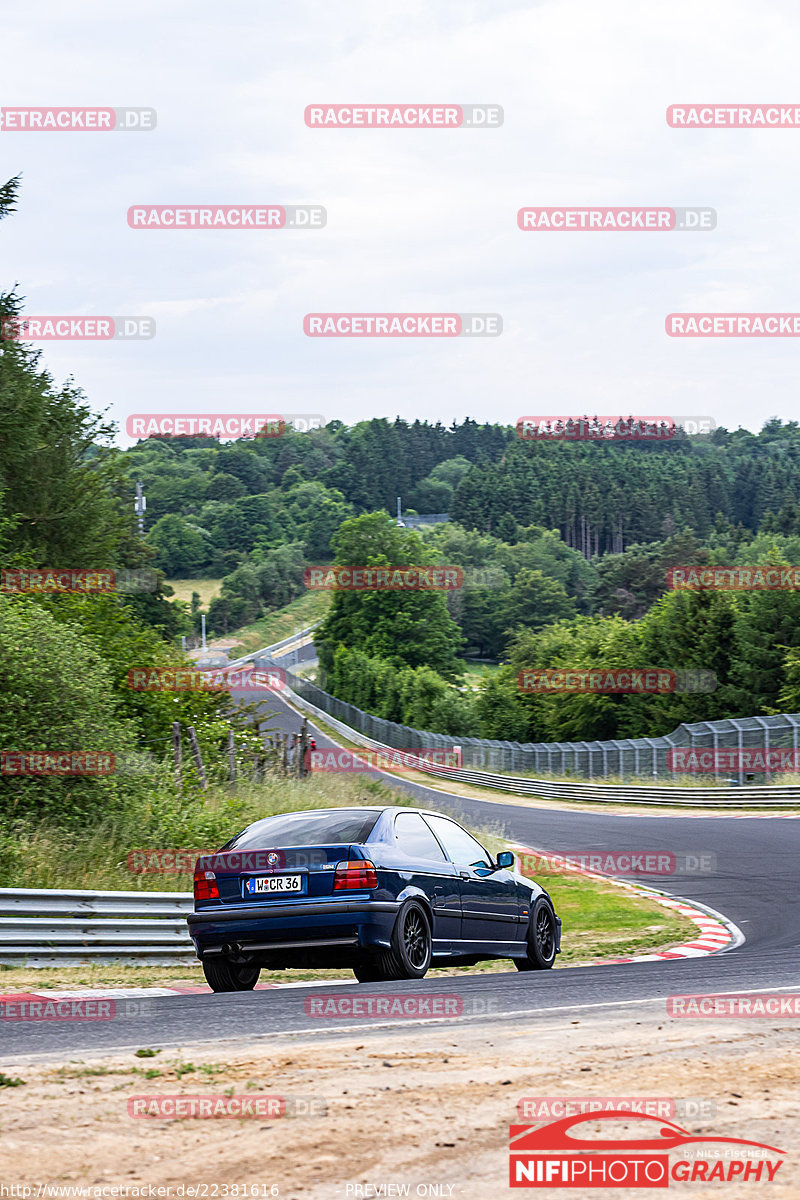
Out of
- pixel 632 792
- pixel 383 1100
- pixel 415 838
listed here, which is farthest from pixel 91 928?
pixel 632 792

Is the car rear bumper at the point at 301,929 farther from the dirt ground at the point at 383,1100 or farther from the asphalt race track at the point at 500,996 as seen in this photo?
the dirt ground at the point at 383,1100

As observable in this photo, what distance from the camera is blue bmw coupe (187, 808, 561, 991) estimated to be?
9453 mm

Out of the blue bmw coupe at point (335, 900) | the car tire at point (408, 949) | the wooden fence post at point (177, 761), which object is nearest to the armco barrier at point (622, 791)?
the wooden fence post at point (177, 761)

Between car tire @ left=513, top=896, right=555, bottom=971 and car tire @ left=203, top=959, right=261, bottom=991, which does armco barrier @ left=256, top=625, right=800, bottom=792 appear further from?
car tire @ left=203, top=959, right=261, bottom=991

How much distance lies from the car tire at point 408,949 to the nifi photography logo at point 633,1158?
4.72 meters

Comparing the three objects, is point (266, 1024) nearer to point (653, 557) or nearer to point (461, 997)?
point (461, 997)

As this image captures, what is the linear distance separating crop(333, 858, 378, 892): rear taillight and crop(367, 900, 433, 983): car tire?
1.28ft

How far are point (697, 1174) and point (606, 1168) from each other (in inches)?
12.2

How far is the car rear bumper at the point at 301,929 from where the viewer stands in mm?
9383

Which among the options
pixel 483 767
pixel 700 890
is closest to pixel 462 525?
pixel 483 767

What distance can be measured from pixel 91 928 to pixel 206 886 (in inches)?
94.3

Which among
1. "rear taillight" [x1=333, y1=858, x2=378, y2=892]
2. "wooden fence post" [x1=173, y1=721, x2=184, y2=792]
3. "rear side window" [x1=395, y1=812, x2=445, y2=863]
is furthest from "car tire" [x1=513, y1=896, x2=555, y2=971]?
"wooden fence post" [x1=173, y1=721, x2=184, y2=792]

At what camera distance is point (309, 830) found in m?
10.1

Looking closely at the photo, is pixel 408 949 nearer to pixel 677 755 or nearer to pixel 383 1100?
pixel 383 1100
